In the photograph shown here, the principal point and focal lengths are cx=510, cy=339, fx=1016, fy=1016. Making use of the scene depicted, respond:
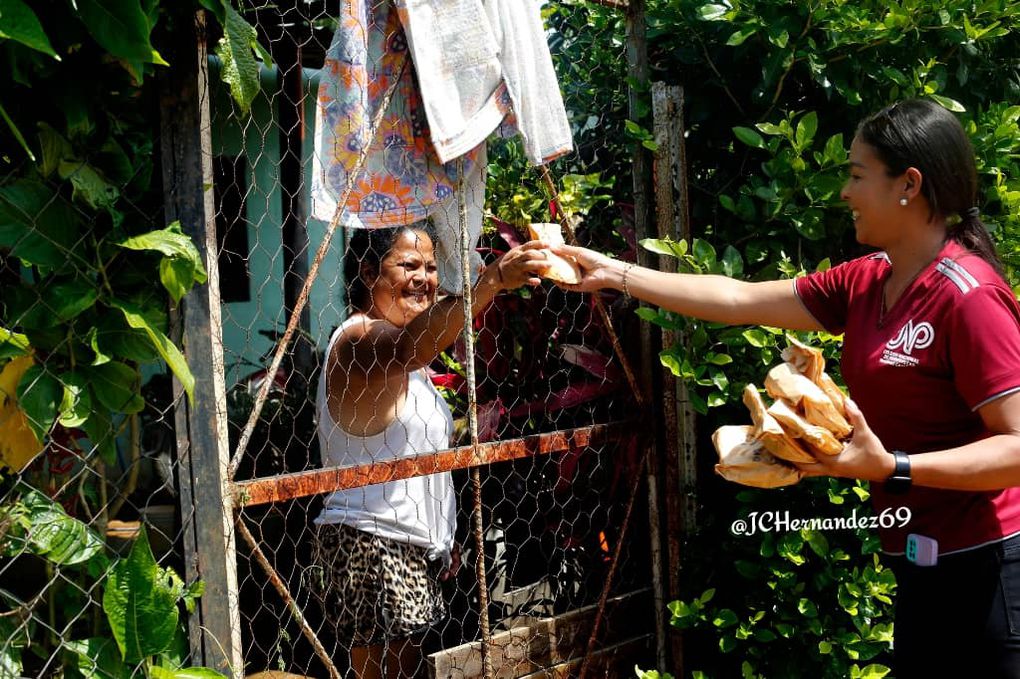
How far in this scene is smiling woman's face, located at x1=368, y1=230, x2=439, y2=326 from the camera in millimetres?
3152

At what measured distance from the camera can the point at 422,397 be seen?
10.3ft

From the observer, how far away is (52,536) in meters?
1.93

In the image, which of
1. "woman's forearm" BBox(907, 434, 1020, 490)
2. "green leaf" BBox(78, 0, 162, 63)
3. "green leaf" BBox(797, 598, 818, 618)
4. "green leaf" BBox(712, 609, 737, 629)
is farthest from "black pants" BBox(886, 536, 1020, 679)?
"green leaf" BBox(78, 0, 162, 63)

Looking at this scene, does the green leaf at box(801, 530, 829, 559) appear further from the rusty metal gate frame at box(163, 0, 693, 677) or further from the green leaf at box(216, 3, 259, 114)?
the green leaf at box(216, 3, 259, 114)

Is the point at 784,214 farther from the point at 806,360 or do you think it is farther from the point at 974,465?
the point at 974,465

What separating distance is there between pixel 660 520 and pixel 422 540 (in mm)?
863

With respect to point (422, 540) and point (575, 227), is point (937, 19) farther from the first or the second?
point (422, 540)

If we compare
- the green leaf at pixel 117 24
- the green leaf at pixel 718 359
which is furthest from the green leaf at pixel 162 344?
the green leaf at pixel 718 359

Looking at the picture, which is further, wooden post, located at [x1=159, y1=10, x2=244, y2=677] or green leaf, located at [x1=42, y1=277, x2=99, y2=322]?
wooden post, located at [x1=159, y1=10, x2=244, y2=677]

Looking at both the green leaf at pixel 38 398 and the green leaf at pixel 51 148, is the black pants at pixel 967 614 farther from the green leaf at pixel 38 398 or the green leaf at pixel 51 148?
the green leaf at pixel 51 148

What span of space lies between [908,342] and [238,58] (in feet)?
5.11

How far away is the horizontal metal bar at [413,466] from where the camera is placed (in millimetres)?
2346

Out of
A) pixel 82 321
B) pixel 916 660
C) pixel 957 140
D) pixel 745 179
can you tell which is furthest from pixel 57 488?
pixel 745 179

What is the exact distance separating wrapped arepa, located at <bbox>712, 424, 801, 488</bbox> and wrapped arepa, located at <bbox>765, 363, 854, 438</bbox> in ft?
0.38
